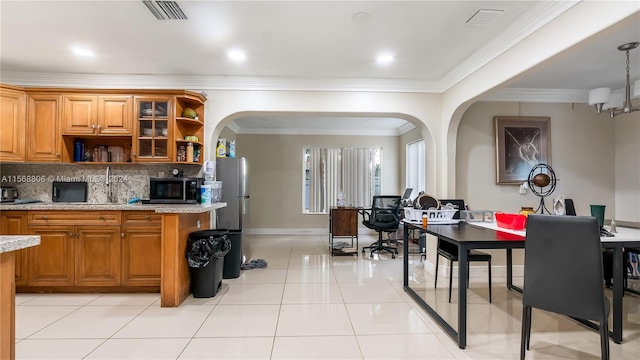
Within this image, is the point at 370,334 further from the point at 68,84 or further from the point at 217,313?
the point at 68,84

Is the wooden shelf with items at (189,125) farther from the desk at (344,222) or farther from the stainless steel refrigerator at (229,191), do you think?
the desk at (344,222)

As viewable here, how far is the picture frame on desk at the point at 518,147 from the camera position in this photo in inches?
164

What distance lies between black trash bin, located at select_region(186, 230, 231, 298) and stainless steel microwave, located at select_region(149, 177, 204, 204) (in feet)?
1.72

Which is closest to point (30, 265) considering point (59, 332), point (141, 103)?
point (59, 332)

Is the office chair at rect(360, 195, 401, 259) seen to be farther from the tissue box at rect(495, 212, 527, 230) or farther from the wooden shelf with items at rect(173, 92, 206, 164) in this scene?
the wooden shelf with items at rect(173, 92, 206, 164)

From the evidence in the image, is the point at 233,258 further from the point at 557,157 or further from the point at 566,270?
the point at 557,157

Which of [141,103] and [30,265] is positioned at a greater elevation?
[141,103]

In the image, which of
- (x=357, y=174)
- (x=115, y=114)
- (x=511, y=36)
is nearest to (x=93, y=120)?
(x=115, y=114)

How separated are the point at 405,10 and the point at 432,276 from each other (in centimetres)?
317

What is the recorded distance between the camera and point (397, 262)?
4.84 metres

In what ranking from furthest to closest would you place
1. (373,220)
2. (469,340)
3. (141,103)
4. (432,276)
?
(373,220) → (432,276) → (141,103) → (469,340)

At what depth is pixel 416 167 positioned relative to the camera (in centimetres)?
660

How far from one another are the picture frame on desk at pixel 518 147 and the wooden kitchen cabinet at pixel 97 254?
4704 mm

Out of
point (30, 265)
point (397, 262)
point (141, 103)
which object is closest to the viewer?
point (30, 265)
